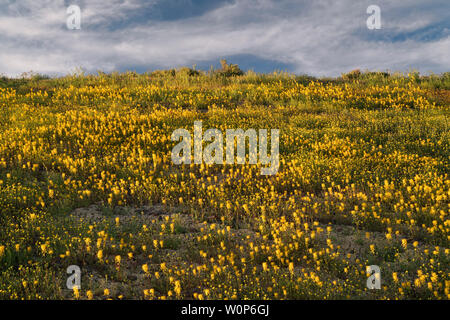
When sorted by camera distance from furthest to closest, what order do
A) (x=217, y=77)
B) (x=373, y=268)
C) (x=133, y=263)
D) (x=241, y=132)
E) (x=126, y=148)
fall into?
1. (x=217, y=77)
2. (x=241, y=132)
3. (x=126, y=148)
4. (x=133, y=263)
5. (x=373, y=268)

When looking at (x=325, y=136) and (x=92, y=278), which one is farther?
(x=325, y=136)

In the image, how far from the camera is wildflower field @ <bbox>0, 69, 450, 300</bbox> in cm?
468

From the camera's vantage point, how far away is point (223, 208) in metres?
6.73

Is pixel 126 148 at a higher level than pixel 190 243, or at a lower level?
higher

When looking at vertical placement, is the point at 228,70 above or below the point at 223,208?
above

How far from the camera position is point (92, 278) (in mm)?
4883

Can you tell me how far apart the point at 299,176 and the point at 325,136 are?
276cm

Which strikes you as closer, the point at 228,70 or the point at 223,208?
the point at 223,208

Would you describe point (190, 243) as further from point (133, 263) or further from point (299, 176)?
point (299, 176)

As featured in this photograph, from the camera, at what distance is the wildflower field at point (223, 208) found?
15.3ft

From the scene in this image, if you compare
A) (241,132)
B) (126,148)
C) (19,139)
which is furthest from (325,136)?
(19,139)

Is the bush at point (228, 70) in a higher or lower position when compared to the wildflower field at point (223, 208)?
higher

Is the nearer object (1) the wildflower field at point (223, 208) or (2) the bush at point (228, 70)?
(1) the wildflower field at point (223, 208)

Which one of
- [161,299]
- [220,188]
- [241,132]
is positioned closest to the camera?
[161,299]
